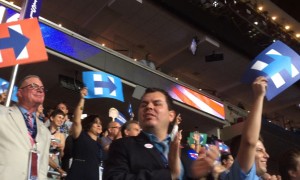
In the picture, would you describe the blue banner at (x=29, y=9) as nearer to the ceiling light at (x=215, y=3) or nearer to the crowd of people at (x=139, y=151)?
the crowd of people at (x=139, y=151)

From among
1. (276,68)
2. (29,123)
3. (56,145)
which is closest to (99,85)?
(56,145)

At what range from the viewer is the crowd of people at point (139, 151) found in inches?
65.4

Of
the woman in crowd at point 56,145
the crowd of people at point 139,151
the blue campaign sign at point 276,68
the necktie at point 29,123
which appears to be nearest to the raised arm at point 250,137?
the crowd of people at point 139,151

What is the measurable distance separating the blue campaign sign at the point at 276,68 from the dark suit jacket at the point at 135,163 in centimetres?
72

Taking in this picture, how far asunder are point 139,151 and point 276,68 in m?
0.98

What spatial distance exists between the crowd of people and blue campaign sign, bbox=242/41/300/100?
12 cm

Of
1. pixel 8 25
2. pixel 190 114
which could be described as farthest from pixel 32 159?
pixel 190 114

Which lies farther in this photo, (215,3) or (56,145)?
(215,3)

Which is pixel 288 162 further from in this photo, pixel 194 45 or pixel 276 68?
pixel 194 45

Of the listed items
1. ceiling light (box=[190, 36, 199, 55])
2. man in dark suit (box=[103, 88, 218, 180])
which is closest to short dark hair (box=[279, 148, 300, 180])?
man in dark suit (box=[103, 88, 218, 180])

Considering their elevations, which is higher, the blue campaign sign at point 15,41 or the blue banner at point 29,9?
the blue banner at point 29,9

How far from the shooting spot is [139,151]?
5.71ft

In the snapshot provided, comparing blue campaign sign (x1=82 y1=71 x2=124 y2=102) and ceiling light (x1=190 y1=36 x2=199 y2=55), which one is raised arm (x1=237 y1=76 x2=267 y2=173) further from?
ceiling light (x1=190 y1=36 x2=199 y2=55)

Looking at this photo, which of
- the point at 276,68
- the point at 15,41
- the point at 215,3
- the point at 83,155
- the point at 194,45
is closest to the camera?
the point at 276,68
